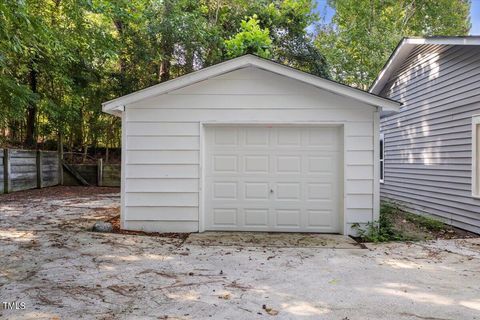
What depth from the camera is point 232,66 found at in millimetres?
6703

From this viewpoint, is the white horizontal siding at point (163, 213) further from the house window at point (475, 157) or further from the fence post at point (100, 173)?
the fence post at point (100, 173)

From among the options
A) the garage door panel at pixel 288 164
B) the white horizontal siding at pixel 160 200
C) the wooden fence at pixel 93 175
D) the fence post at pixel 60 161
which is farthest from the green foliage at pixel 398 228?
the fence post at pixel 60 161

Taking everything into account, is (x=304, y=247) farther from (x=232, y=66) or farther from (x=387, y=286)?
(x=232, y=66)

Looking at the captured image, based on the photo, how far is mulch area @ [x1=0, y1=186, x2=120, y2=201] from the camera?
11641 mm

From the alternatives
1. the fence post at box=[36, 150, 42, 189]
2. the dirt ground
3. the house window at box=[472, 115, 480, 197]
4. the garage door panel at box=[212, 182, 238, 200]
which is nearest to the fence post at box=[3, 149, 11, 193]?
the fence post at box=[36, 150, 42, 189]

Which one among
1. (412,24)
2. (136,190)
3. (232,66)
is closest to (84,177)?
(136,190)

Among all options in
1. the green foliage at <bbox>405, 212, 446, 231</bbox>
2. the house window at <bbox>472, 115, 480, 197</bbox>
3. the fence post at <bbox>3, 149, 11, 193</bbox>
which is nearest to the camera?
the house window at <bbox>472, 115, 480, 197</bbox>

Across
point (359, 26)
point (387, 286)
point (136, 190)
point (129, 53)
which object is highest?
point (359, 26)

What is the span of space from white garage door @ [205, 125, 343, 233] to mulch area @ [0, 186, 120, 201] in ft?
24.4

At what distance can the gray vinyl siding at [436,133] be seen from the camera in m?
7.50

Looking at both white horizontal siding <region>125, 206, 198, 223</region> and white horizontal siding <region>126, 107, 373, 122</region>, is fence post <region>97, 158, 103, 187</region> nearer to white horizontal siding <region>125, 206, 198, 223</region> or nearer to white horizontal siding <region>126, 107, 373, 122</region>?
white horizontal siding <region>125, 206, 198, 223</region>

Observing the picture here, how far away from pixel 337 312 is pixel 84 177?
14.5 meters

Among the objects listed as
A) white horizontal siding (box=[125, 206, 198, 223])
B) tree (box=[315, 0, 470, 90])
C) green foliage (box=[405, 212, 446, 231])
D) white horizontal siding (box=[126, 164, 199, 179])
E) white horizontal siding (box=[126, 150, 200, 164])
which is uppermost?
tree (box=[315, 0, 470, 90])

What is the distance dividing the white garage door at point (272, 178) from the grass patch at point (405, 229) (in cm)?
60
